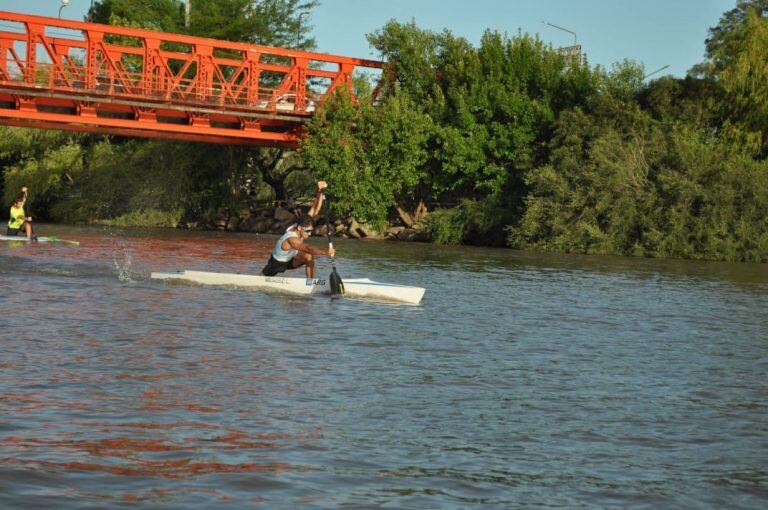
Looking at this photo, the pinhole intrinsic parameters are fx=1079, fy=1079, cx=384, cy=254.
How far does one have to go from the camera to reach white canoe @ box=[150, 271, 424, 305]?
21984mm

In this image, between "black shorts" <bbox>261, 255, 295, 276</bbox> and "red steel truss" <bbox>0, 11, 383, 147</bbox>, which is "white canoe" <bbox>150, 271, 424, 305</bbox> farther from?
"red steel truss" <bbox>0, 11, 383, 147</bbox>

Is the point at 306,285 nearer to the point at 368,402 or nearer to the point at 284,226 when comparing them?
the point at 368,402

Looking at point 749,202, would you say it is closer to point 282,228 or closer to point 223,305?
point 282,228

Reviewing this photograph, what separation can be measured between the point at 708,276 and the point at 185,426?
92.5ft

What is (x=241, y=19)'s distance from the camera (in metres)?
70.2

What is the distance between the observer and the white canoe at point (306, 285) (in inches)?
866

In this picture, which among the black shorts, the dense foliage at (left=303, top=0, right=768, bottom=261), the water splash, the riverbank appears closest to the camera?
the black shorts

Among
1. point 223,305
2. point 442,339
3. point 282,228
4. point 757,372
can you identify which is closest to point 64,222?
point 282,228

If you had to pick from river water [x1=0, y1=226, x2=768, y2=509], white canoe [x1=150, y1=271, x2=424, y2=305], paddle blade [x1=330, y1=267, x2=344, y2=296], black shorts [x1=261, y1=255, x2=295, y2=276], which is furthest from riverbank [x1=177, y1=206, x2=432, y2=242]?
river water [x1=0, y1=226, x2=768, y2=509]

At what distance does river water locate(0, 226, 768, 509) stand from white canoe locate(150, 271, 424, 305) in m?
0.50

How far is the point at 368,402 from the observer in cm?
1148

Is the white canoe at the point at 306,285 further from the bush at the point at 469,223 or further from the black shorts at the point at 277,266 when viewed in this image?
the bush at the point at 469,223

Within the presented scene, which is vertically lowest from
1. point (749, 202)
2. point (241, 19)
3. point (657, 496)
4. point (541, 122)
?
point (657, 496)

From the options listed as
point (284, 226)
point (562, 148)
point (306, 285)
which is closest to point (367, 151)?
point (284, 226)
